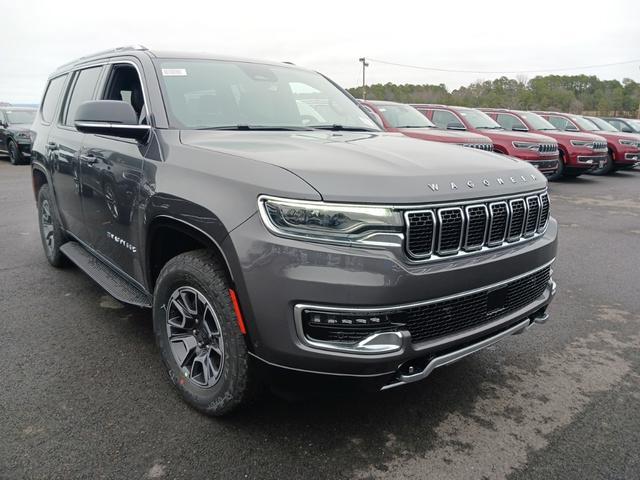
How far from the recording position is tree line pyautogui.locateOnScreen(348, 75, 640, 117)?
60.0 meters

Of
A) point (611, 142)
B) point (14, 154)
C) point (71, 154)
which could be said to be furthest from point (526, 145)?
point (14, 154)

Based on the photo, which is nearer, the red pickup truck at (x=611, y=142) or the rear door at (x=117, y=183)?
the rear door at (x=117, y=183)

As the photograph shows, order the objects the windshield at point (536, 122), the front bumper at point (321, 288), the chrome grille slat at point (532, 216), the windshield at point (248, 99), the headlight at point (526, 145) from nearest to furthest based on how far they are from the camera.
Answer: the front bumper at point (321, 288)
the chrome grille slat at point (532, 216)
the windshield at point (248, 99)
the headlight at point (526, 145)
the windshield at point (536, 122)

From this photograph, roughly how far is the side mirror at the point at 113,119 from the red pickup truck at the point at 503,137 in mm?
9667

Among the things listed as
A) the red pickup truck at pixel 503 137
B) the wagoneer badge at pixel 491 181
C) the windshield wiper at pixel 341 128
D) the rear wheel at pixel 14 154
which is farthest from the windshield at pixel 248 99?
the rear wheel at pixel 14 154

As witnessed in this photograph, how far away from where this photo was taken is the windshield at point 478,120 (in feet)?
41.3

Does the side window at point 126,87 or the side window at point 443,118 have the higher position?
the side window at point 126,87

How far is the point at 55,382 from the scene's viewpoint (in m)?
3.00

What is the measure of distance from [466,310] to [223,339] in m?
1.14

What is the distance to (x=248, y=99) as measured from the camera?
11.3 feet

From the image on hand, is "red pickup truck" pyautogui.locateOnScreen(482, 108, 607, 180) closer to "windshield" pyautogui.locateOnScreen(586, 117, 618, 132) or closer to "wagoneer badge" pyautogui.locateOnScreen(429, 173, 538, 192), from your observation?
"windshield" pyautogui.locateOnScreen(586, 117, 618, 132)

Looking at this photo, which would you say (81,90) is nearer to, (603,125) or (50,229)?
(50,229)

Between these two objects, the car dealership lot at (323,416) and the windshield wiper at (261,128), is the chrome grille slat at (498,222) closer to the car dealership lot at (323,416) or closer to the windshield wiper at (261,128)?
the car dealership lot at (323,416)

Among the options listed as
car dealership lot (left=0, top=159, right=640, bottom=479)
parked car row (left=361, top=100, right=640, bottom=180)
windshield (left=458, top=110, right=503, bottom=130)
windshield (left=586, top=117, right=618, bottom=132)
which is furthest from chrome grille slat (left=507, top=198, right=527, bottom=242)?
windshield (left=586, top=117, right=618, bottom=132)
